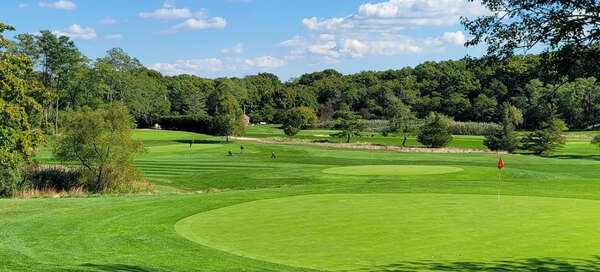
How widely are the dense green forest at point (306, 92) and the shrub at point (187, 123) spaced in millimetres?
2852

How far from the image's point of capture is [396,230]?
1489 cm

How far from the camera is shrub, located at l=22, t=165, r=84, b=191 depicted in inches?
1396

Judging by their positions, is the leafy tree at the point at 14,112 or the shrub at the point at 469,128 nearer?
the leafy tree at the point at 14,112

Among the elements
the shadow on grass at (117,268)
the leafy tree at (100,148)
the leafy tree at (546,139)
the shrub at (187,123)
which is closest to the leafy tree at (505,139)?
the leafy tree at (546,139)

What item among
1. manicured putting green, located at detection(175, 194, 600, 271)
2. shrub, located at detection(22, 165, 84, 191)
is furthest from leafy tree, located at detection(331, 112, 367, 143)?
manicured putting green, located at detection(175, 194, 600, 271)

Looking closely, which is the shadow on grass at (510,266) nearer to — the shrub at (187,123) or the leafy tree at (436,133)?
the leafy tree at (436,133)

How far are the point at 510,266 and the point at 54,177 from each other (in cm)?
3305

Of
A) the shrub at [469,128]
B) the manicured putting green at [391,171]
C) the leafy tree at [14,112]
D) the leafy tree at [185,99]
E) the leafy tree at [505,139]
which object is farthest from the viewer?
the leafy tree at [185,99]

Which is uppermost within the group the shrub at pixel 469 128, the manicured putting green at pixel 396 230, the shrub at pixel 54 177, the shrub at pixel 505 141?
the shrub at pixel 469 128

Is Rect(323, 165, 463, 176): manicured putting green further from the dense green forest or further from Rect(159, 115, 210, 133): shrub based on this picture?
Rect(159, 115, 210, 133): shrub

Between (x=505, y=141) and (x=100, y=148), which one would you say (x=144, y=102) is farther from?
(x=100, y=148)

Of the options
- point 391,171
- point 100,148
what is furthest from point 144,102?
point 391,171

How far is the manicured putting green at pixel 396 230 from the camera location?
1226cm

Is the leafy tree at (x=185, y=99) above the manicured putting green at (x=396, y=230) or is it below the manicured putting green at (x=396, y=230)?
above
